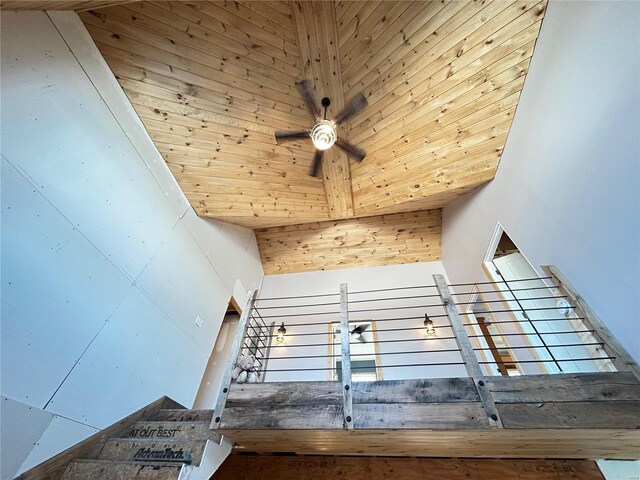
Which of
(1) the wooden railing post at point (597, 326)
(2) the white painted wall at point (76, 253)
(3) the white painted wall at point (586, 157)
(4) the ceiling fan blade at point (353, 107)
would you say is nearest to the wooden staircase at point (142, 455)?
(2) the white painted wall at point (76, 253)

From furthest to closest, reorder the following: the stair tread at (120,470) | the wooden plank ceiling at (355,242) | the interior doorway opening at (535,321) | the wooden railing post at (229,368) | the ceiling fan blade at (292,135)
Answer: the wooden plank ceiling at (355,242), the ceiling fan blade at (292,135), the interior doorway opening at (535,321), the wooden railing post at (229,368), the stair tread at (120,470)

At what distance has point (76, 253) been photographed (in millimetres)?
2205

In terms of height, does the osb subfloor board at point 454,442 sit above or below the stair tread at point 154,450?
above

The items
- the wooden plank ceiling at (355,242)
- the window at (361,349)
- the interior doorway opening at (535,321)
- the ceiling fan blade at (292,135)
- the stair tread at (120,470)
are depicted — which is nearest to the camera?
the stair tread at (120,470)

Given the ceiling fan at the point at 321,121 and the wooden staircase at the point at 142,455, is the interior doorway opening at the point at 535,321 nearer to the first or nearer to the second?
the ceiling fan at the point at 321,121

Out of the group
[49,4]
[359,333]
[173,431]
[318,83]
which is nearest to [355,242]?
[359,333]

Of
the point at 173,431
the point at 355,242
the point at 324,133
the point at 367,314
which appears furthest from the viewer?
the point at 355,242

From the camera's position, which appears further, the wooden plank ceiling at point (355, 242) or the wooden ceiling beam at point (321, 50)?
the wooden plank ceiling at point (355, 242)

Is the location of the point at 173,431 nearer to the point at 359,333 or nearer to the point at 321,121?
the point at 321,121

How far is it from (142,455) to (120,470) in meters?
0.30

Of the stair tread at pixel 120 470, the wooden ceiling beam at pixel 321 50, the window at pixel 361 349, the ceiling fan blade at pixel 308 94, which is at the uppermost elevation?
the wooden ceiling beam at pixel 321 50

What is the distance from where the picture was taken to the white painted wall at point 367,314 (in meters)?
4.36

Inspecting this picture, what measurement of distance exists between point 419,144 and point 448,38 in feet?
3.77

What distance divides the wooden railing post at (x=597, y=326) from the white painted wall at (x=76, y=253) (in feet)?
13.0
